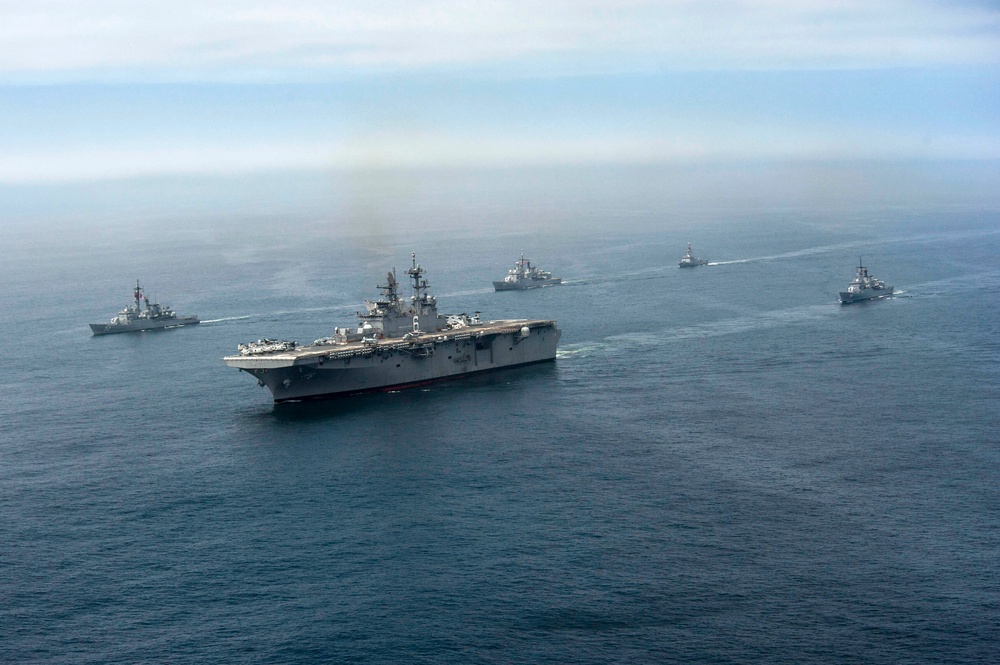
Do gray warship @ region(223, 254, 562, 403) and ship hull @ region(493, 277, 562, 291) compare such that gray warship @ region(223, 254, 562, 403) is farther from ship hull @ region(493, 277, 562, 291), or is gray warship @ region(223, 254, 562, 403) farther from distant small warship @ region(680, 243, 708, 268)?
distant small warship @ region(680, 243, 708, 268)

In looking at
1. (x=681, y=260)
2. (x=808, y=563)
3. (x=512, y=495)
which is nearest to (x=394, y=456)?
(x=512, y=495)

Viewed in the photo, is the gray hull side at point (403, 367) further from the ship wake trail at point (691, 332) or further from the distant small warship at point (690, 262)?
the distant small warship at point (690, 262)

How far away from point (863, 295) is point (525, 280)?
30.0 metres

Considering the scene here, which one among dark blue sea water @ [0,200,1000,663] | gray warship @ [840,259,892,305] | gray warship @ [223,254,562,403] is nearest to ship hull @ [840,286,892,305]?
gray warship @ [840,259,892,305]

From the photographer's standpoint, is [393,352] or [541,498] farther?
[393,352]

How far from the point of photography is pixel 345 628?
2967cm

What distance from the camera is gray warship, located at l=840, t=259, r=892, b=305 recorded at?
8131 centimetres

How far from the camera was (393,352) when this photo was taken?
194 ft

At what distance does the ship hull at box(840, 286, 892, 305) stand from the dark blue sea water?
5.23 feet

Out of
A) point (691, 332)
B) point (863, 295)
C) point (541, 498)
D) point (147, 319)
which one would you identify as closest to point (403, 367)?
point (691, 332)

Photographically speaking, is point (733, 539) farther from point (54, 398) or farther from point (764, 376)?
point (54, 398)

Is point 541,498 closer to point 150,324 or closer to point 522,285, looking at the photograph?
point 150,324

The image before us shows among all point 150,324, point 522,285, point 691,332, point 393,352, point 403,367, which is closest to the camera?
point 393,352

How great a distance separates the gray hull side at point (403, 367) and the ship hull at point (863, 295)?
27.5m
